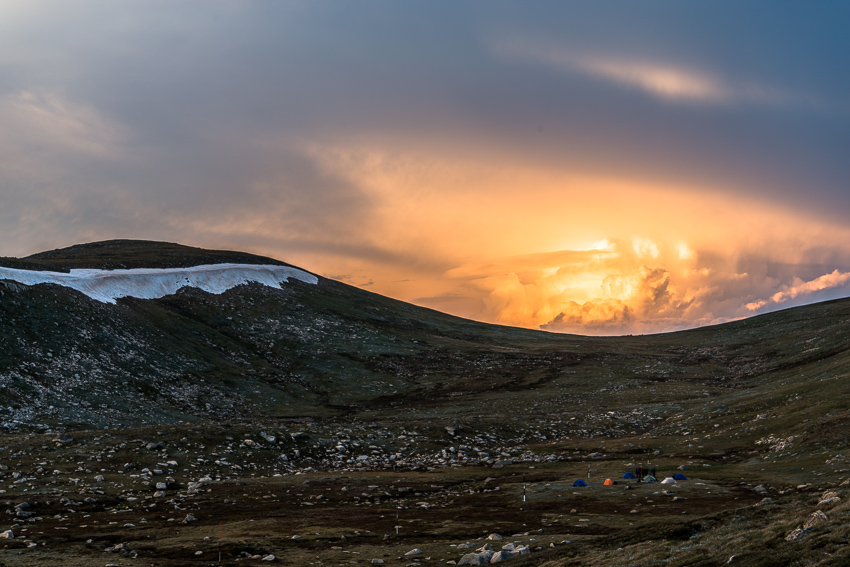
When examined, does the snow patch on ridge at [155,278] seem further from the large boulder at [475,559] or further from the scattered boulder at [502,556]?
the scattered boulder at [502,556]

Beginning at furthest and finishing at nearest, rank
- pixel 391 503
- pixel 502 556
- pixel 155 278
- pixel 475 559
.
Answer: pixel 155 278, pixel 391 503, pixel 502 556, pixel 475 559

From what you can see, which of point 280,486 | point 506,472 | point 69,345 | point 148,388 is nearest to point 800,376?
point 506,472

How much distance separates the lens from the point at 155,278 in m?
122

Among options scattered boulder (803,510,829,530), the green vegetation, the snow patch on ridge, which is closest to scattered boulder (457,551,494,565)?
the green vegetation

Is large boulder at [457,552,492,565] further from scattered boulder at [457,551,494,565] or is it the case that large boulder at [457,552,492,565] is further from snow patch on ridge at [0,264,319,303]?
snow patch on ridge at [0,264,319,303]

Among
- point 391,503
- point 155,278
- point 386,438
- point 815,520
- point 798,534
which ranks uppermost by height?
point 155,278

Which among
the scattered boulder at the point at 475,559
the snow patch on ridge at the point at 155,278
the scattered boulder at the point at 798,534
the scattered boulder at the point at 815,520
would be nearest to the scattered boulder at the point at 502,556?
the scattered boulder at the point at 475,559

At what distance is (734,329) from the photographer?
159250 millimetres

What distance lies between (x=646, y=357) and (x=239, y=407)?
3213 inches

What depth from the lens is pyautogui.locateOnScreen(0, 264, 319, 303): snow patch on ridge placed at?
98081 mm

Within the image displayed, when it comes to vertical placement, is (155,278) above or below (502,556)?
above

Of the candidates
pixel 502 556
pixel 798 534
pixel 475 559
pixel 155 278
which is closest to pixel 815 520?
pixel 798 534

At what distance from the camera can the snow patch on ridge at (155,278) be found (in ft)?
322

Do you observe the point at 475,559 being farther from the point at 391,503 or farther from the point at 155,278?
the point at 155,278
